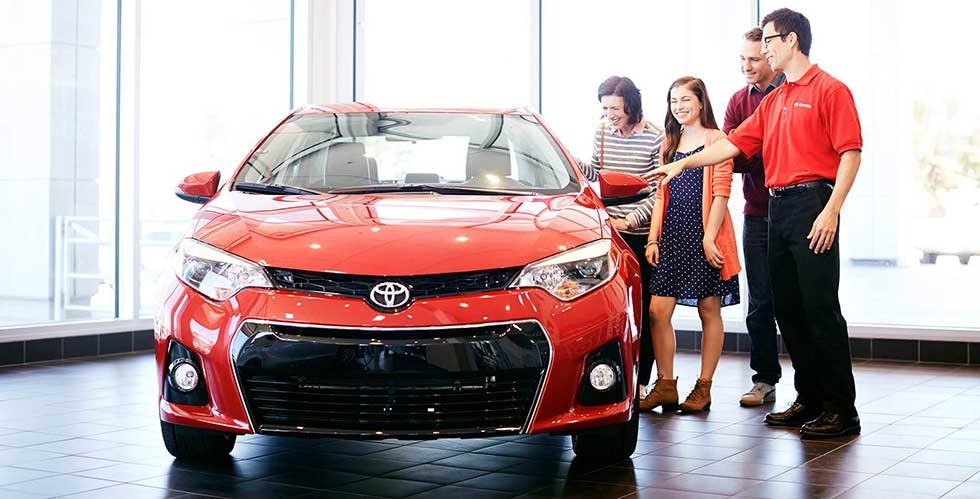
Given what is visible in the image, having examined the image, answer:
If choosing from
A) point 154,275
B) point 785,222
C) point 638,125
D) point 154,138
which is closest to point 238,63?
point 154,138

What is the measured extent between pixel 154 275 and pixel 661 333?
148 inches

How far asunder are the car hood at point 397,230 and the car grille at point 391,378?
0.61ft

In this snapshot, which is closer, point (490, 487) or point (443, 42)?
point (490, 487)

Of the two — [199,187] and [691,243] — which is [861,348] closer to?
[691,243]

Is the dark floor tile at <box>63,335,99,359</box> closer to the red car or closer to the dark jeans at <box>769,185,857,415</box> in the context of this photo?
the red car

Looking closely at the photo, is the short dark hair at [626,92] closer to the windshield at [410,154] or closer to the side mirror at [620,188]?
the windshield at [410,154]

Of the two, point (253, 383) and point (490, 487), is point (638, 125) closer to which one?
point (490, 487)

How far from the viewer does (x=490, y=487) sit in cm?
325

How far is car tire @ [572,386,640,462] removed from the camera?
347cm

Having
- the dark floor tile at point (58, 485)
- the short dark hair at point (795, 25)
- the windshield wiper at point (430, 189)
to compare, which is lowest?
the dark floor tile at point (58, 485)

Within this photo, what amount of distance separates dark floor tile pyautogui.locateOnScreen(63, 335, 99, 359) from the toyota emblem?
412cm

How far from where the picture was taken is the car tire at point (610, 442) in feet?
11.4

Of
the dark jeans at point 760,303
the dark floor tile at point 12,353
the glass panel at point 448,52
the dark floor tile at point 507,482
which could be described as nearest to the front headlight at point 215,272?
the dark floor tile at point 507,482

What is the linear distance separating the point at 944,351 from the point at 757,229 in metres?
2.25
